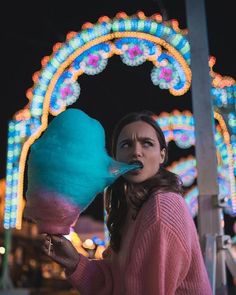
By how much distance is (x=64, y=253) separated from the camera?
60.4 inches

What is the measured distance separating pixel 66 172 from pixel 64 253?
41cm

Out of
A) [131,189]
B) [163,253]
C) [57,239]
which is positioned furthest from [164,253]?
[57,239]

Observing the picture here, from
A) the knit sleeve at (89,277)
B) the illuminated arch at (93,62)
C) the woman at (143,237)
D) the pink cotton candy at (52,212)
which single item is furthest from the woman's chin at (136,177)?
the illuminated arch at (93,62)

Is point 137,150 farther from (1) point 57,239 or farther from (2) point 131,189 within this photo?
(1) point 57,239

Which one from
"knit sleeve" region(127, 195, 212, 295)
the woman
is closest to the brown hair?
the woman

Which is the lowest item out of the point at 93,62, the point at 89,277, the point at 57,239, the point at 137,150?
the point at 89,277

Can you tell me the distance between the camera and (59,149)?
4.30ft

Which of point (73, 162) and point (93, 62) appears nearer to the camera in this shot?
point (73, 162)

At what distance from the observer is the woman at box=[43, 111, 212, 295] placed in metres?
1.19

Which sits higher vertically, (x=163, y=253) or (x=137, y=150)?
(x=137, y=150)

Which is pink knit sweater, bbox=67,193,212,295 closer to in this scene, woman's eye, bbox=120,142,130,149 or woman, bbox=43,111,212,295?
woman, bbox=43,111,212,295

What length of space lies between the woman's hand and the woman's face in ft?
1.08

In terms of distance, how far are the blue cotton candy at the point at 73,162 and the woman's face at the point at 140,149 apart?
52 millimetres

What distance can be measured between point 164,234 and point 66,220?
0.31m
